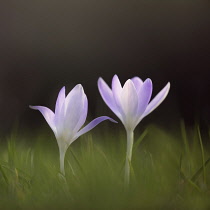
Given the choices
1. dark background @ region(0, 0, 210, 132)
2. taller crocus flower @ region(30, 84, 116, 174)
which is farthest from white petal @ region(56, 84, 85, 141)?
dark background @ region(0, 0, 210, 132)

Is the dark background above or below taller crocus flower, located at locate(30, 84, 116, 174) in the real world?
above

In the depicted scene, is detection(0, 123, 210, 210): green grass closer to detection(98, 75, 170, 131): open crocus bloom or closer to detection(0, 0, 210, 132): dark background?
detection(98, 75, 170, 131): open crocus bloom

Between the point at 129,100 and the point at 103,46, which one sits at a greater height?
the point at 103,46

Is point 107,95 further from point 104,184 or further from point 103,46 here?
point 103,46

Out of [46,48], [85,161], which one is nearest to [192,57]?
[46,48]

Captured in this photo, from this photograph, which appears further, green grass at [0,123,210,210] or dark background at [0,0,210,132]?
dark background at [0,0,210,132]

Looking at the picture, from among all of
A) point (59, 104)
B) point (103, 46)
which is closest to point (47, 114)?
point (59, 104)

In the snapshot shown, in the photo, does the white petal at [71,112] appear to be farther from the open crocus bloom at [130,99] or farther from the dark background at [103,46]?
the dark background at [103,46]

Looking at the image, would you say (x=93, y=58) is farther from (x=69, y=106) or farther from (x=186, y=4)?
(x=69, y=106)

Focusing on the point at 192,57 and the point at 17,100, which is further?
the point at 192,57
